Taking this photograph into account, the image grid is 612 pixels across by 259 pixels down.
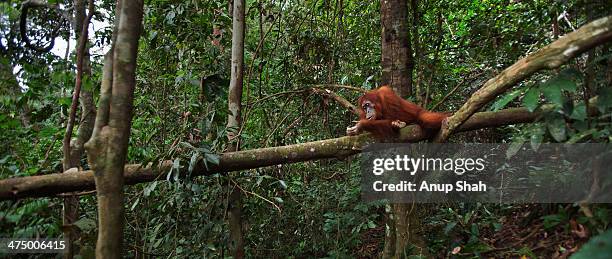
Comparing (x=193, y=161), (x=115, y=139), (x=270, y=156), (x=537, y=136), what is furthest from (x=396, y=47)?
(x=115, y=139)

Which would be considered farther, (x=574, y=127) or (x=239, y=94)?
(x=239, y=94)

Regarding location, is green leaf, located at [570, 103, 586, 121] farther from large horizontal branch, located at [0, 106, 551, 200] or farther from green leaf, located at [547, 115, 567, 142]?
large horizontal branch, located at [0, 106, 551, 200]

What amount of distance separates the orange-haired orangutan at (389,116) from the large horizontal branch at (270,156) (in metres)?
0.10

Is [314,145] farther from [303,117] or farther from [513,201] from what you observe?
[513,201]

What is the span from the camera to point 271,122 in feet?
18.2

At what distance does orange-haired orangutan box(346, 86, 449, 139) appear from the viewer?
137 inches

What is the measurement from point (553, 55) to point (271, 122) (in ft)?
12.2

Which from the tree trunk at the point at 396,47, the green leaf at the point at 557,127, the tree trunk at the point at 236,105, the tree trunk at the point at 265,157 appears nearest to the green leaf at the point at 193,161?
the tree trunk at the point at 265,157

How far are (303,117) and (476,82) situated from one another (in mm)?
2224

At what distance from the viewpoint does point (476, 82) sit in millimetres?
5391

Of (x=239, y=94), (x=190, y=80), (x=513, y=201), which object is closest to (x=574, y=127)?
(x=513, y=201)

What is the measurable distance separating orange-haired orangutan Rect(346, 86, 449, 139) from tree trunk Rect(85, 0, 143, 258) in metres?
2.04

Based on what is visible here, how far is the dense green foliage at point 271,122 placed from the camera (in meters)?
3.38

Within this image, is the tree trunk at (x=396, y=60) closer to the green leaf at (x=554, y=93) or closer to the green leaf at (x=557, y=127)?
the green leaf at (x=557, y=127)
